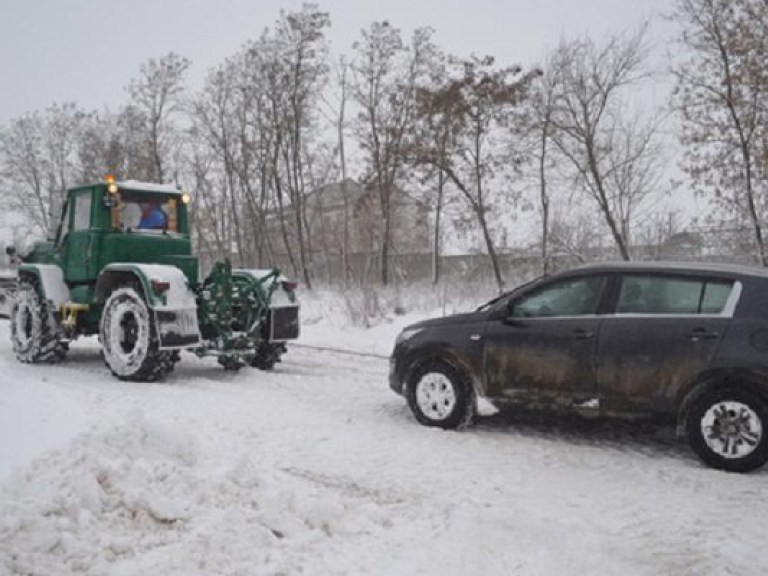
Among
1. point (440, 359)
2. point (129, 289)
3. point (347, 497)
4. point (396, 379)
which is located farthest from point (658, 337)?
point (129, 289)

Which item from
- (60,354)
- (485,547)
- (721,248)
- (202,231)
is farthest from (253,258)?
(485,547)

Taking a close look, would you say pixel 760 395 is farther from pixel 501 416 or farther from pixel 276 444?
pixel 276 444

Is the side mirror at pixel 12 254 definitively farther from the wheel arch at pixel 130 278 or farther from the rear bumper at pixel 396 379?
the rear bumper at pixel 396 379

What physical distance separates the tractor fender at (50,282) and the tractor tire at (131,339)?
1260 millimetres

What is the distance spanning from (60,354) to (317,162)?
2876 cm

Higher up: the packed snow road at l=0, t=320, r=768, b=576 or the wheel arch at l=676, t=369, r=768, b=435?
the wheel arch at l=676, t=369, r=768, b=435

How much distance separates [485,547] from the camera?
4.20 meters

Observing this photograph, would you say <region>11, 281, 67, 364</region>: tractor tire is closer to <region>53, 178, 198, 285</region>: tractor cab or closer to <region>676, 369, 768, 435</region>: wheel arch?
<region>53, 178, 198, 285</region>: tractor cab

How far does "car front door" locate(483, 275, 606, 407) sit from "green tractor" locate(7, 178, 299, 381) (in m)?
4.36

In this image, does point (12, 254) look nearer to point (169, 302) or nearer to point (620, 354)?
point (169, 302)

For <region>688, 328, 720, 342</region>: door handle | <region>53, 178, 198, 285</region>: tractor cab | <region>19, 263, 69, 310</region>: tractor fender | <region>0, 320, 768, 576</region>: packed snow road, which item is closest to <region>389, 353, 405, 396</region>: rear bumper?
<region>0, 320, 768, 576</region>: packed snow road

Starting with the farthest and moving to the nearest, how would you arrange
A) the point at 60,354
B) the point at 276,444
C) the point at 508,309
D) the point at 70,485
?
the point at 60,354, the point at 508,309, the point at 276,444, the point at 70,485

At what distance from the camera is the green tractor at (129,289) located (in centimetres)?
942

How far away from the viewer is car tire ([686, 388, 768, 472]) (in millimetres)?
5438
